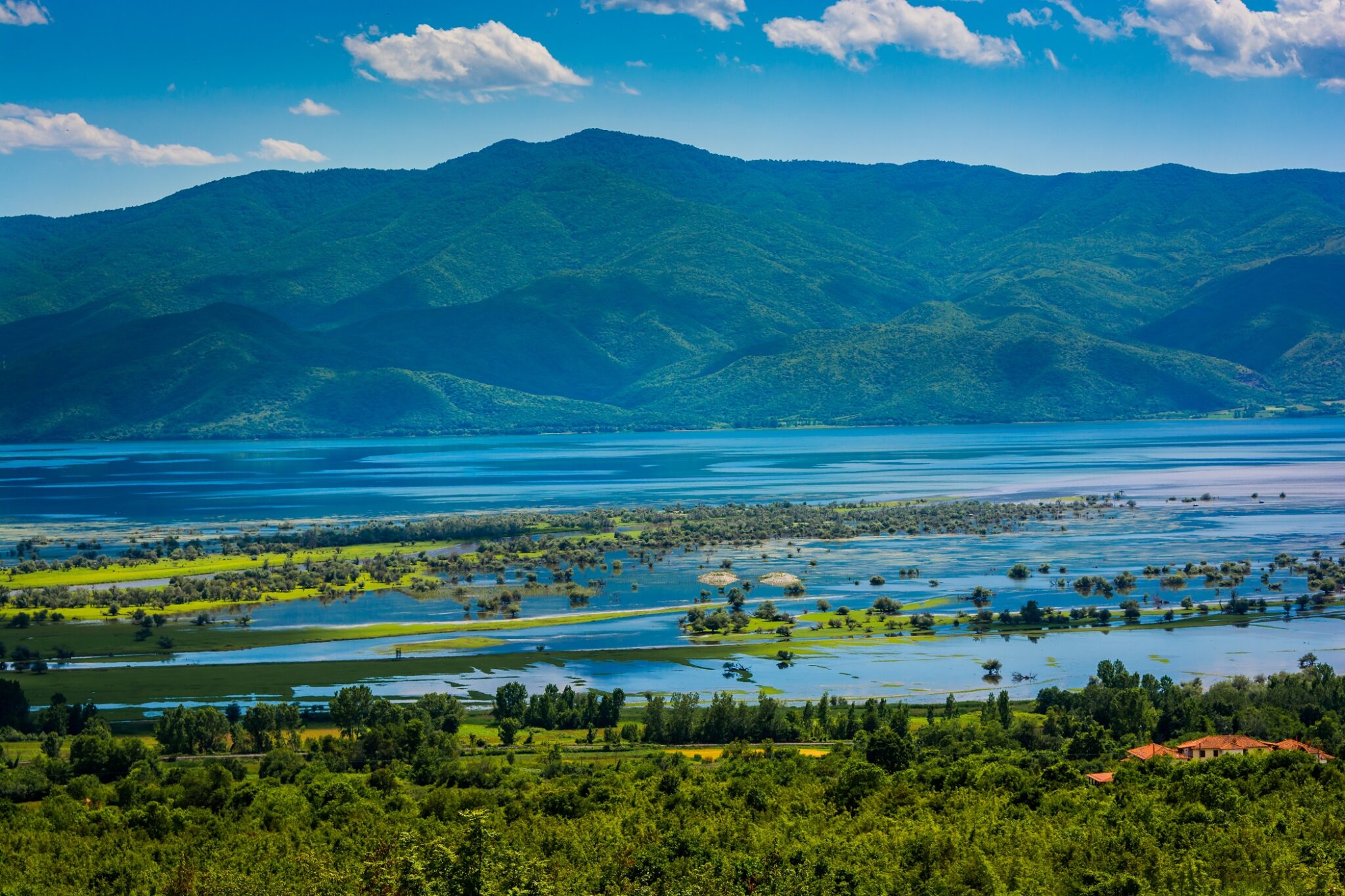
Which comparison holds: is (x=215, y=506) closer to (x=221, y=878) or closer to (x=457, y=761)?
(x=457, y=761)

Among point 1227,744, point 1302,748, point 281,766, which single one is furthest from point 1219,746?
point 281,766

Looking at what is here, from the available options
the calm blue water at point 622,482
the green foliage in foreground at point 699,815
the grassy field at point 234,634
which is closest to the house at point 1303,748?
the green foliage in foreground at point 699,815

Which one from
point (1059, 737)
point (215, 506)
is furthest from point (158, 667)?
point (215, 506)

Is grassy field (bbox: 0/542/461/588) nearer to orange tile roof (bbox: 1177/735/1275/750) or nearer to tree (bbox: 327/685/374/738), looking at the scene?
tree (bbox: 327/685/374/738)

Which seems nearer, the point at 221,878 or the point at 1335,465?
the point at 221,878

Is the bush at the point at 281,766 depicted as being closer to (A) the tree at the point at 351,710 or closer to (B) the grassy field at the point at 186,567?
(A) the tree at the point at 351,710

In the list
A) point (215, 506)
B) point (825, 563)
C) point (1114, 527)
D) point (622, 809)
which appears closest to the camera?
point (622, 809)

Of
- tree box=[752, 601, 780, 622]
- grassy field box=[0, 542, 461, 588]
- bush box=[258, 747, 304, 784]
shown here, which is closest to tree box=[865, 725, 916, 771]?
bush box=[258, 747, 304, 784]
